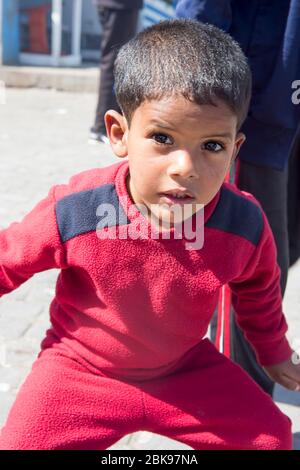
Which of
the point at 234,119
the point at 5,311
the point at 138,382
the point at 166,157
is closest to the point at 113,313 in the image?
the point at 138,382

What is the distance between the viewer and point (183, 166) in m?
1.68

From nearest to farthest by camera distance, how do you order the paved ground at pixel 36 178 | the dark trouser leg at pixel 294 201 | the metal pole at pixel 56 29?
the dark trouser leg at pixel 294 201 → the paved ground at pixel 36 178 → the metal pole at pixel 56 29

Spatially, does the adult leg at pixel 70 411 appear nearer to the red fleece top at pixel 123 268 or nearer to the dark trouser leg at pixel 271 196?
the red fleece top at pixel 123 268

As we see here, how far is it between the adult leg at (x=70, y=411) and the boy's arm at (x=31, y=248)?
26 cm

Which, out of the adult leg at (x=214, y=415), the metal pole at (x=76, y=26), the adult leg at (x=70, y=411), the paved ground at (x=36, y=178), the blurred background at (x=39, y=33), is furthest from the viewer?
the metal pole at (x=76, y=26)

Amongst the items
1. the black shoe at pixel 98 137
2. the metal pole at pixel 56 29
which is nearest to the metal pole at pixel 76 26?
the metal pole at pixel 56 29

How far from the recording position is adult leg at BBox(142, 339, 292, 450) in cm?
190

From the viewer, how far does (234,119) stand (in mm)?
1781

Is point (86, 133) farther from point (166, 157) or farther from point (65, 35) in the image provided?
point (166, 157)

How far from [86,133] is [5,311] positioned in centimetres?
390

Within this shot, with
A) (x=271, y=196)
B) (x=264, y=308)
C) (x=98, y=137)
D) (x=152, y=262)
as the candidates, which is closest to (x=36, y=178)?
(x=98, y=137)

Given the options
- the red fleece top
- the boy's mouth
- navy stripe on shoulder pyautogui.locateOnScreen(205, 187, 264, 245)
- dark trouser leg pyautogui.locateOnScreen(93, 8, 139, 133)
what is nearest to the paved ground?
dark trouser leg pyautogui.locateOnScreen(93, 8, 139, 133)

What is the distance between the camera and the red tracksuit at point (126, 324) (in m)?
1.84

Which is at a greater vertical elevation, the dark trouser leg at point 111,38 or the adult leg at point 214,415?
the adult leg at point 214,415
